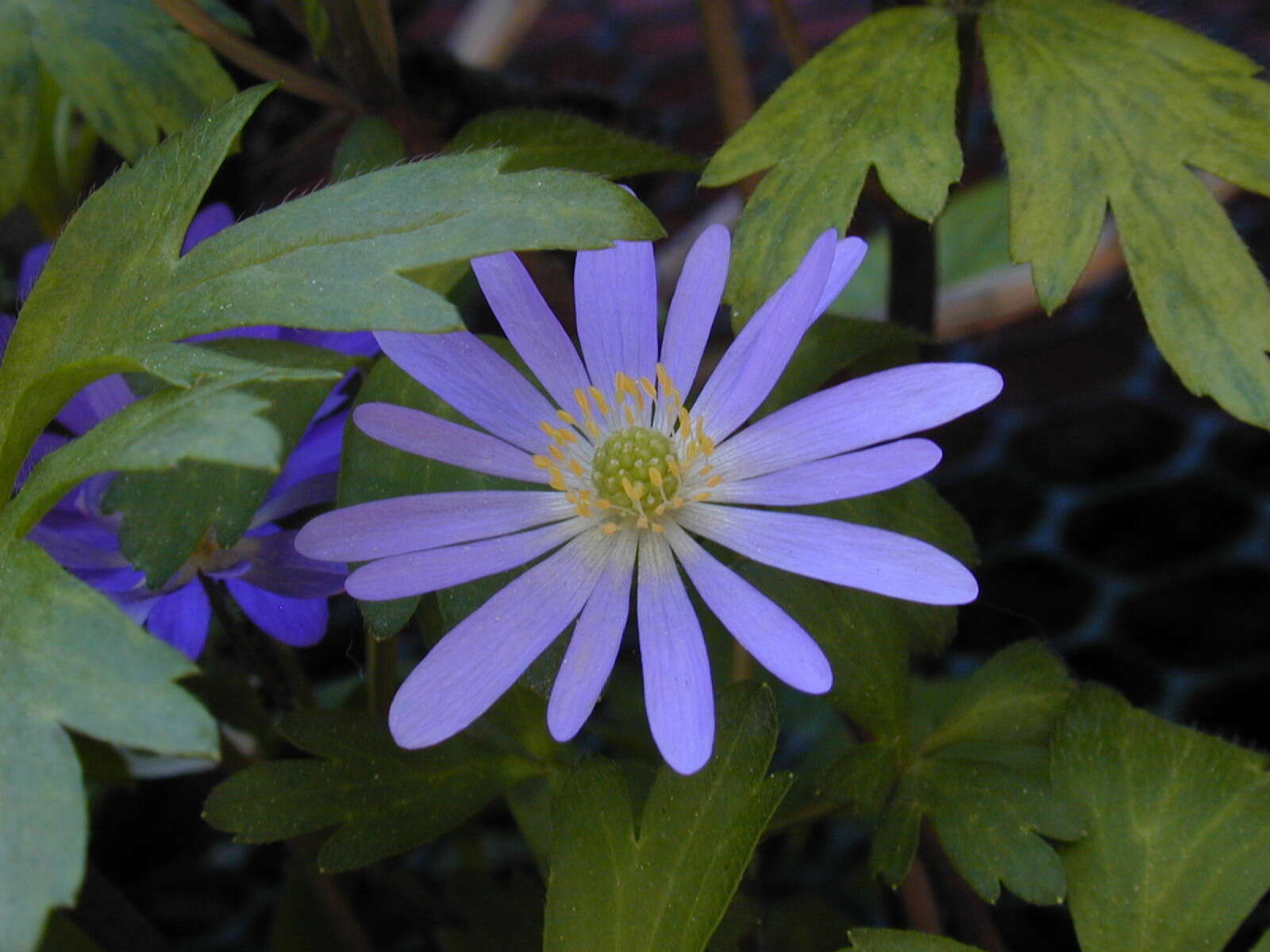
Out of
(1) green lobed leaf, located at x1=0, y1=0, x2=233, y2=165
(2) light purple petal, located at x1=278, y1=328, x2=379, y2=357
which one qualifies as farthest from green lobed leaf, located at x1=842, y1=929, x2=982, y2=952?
(1) green lobed leaf, located at x1=0, y1=0, x2=233, y2=165

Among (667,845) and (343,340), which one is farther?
(343,340)

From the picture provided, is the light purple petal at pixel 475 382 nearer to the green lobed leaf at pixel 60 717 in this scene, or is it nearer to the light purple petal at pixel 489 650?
the light purple petal at pixel 489 650

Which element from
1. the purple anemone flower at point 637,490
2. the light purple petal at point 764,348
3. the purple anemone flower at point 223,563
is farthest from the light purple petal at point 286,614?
the light purple petal at point 764,348

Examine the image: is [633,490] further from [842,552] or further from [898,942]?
[898,942]

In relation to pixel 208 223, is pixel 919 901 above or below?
below

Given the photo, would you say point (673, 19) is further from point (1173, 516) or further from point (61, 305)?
point (61, 305)

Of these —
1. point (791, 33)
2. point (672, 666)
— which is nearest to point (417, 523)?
point (672, 666)

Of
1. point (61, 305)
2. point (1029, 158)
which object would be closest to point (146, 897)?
point (61, 305)
